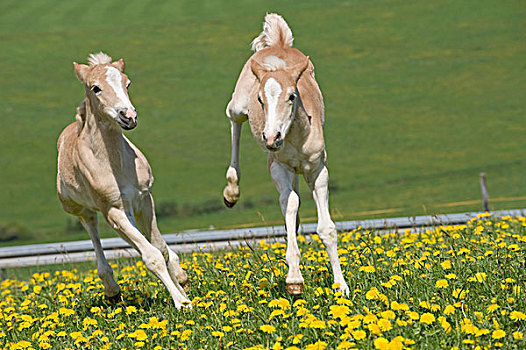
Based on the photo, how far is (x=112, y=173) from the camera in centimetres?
658

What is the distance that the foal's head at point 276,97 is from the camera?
534cm

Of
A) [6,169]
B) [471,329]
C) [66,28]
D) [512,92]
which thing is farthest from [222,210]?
[66,28]

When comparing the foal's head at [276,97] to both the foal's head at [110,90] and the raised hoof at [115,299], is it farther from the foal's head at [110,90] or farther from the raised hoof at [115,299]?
the raised hoof at [115,299]

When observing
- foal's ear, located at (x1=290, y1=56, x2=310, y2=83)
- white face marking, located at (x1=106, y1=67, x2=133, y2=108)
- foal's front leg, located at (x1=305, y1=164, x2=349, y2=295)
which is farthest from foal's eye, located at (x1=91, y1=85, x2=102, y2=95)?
foal's front leg, located at (x1=305, y1=164, x2=349, y2=295)

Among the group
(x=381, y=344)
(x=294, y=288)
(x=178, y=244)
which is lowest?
(x=178, y=244)

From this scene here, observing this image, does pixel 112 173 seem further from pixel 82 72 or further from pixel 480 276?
pixel 480 276

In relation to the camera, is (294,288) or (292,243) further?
(292,243)

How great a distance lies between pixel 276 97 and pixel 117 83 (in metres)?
1.51

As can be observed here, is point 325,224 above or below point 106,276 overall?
above

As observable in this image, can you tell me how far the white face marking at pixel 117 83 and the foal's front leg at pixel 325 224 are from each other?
68.0 inches

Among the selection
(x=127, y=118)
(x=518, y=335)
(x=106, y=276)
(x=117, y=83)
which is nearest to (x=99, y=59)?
(x=117, y=83)

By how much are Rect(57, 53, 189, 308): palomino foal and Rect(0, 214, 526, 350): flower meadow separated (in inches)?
14.2

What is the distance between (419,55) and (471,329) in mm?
37223

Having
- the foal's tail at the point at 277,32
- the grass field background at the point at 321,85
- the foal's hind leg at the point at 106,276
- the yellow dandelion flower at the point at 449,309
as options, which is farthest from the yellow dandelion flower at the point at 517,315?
the grass field background at the point at 321,85
